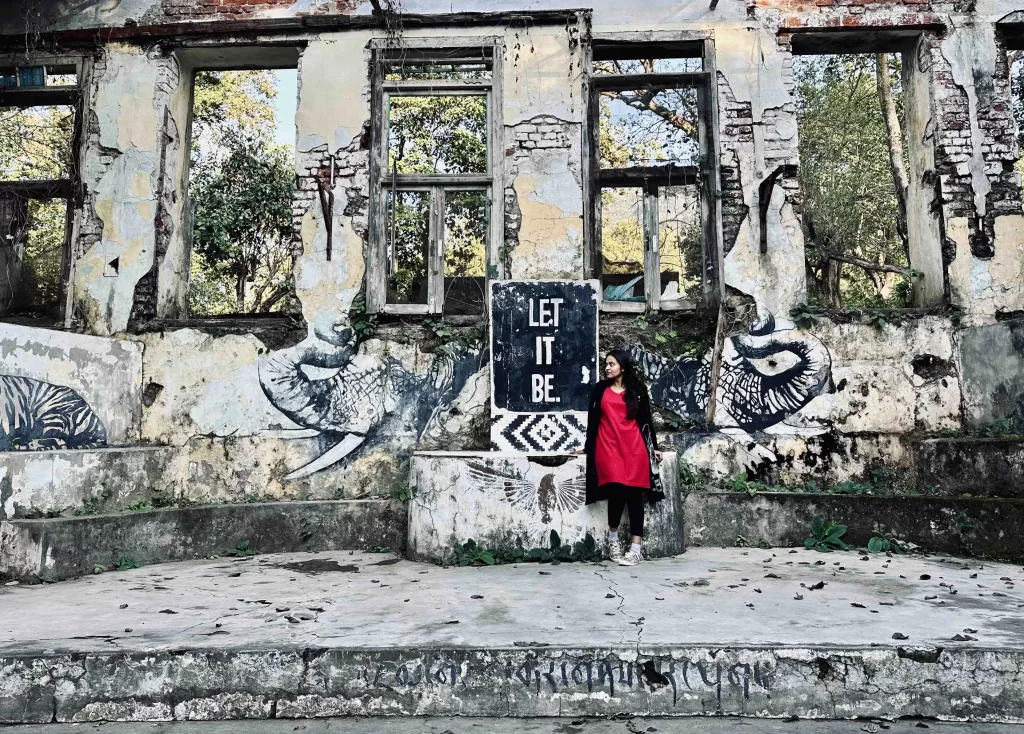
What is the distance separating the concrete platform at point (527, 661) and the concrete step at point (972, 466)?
213 centimetres

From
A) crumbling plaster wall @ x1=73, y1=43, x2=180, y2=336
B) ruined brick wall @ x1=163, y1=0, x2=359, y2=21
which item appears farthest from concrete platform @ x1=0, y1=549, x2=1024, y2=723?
ruined brick wall @ x1=163, y1=0, x2=359, y2=21

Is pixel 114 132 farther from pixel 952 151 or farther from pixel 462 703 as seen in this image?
pixel 952 151

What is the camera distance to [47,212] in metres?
7.23

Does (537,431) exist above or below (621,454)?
above

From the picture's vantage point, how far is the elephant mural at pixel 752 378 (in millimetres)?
6430

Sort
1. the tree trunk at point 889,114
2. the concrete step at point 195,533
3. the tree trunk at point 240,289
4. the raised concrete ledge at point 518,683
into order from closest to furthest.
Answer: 1. the raised concrete ledge at point 518,683
2. the concrete step at point 195,533
3. the tree trunk at point 889,114
4. the tree trunk at point 240,289

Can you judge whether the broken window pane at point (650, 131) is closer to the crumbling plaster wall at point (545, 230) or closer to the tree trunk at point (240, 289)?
the crumbling plaster wall at point (545, 230)

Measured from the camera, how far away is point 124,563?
17.1 ft

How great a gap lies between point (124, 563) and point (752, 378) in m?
5.54

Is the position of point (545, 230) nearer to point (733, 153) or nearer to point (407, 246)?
point (407, 246)

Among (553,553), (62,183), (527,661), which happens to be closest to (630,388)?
(553,553)

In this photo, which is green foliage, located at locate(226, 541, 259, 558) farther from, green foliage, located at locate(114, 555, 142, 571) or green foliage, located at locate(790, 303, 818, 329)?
green foliage, located at locate(790, 303, 818, 329)

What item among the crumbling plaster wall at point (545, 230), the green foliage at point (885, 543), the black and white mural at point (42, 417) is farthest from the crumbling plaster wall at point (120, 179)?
the green foliage at point (885, 543)

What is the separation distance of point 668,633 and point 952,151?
6093 millimetres
